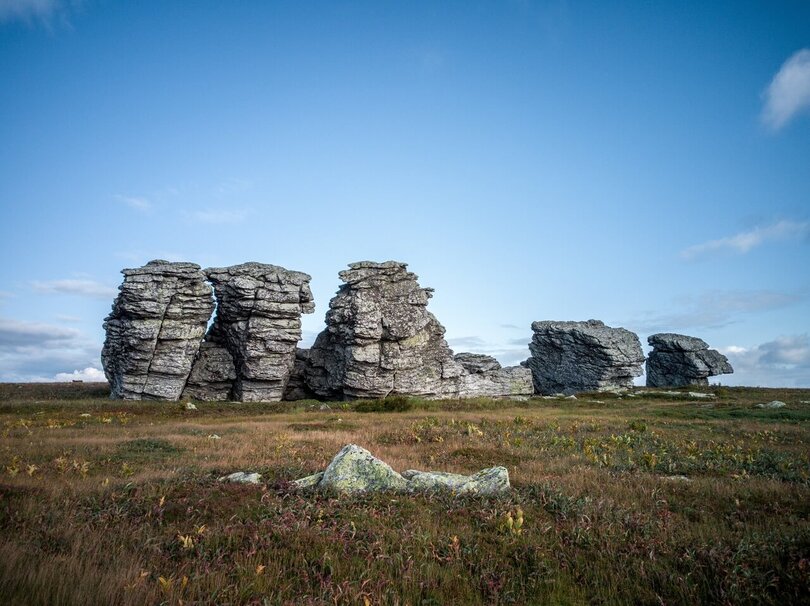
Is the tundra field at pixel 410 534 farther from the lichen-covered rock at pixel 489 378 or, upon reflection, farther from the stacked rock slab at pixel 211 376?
the lichen-covered rock at pixel 489 378

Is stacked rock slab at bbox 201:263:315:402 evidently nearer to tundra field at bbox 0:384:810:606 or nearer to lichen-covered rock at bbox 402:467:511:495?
tundra field at bbox 0:384:810:606

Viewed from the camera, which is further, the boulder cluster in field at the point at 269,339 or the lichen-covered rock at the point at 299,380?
the lichen-covered rock at the point at 299,380

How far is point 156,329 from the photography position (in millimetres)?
51031

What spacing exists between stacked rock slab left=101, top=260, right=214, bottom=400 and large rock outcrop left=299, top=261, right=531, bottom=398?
14.5 meters

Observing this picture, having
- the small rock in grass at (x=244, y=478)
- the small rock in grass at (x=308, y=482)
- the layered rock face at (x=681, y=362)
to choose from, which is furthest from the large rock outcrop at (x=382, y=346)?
the small rock in grass at (x=308, y=482)

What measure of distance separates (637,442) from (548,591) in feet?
47.8

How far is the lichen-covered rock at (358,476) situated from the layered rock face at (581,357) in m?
65.2

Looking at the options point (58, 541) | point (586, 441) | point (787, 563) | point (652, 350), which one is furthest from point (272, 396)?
point (652, 350)

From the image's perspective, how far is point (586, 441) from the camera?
18250 millimetres

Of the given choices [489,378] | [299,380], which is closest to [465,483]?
[299,380]

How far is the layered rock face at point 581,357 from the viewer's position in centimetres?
6894

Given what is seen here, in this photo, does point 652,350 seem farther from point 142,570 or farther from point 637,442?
point 142,570

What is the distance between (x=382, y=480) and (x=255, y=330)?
47255 millimetres

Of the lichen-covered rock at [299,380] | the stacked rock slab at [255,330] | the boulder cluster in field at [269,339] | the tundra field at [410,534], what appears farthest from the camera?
the lichen-covered rock at [299,380]
